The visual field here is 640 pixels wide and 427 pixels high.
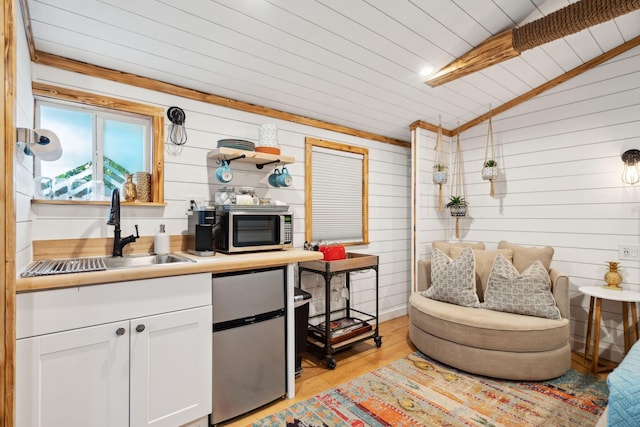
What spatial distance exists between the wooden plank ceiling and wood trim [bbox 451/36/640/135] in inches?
2.2

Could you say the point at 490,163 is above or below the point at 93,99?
below

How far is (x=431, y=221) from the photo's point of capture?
3.89 m

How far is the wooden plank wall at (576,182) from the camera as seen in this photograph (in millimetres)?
2881

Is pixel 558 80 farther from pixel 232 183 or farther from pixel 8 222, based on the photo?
pixel 8 222

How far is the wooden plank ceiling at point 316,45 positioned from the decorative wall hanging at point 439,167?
589 millimetres

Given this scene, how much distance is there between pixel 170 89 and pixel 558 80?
3.46m

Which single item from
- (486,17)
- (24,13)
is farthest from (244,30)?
(486,17)

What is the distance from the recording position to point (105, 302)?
159 centimetres

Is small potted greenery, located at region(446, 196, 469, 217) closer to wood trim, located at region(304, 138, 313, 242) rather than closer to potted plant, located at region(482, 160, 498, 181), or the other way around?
potted plant, located at region(482, 160, 498, 181)

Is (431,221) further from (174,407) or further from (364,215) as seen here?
(174,407)

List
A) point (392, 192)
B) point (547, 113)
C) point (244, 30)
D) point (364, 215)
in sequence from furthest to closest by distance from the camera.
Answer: point (392, 192)
point (364, 215)
point (547, 113)
point (244, 30)

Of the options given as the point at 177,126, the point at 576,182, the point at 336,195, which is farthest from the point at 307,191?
the point at 576,182

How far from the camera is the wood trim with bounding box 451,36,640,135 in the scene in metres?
2.86

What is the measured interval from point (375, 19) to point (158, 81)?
1.51m
